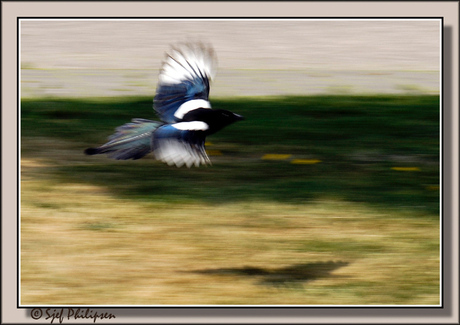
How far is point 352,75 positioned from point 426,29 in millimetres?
1734

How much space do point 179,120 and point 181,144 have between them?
0.37 meters

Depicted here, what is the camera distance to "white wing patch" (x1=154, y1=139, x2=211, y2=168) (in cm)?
374

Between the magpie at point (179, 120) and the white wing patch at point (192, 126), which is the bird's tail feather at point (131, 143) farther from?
the white wing patch at point (192, 126)

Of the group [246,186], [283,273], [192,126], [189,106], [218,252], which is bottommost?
[283,273]

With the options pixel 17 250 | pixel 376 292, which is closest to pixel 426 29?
pixel 376 292

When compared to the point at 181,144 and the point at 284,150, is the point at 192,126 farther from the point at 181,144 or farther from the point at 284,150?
the point at 284,150

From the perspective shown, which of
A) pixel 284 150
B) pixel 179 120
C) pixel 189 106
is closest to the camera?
pixel 179 120

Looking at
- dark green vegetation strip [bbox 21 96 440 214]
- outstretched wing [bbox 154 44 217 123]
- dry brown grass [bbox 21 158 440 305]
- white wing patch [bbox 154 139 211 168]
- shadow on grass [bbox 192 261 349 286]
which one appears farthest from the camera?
dark green vegetation strip [bbox 21 96 440 214]

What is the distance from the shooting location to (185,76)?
4449 millimetres

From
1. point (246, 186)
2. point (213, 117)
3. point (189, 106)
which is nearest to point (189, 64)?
point (189, 106)

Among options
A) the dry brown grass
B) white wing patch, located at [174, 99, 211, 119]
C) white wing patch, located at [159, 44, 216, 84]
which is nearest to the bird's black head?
white wing patch, located at [174, 99, 211, 119]

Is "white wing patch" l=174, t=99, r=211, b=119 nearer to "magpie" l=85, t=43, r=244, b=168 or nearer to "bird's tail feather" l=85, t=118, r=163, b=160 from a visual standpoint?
"magpie" l=85, t=43, r=244, b=168

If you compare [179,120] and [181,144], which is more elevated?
[179,120]

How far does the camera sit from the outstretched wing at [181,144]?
3750mm
